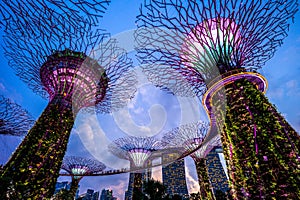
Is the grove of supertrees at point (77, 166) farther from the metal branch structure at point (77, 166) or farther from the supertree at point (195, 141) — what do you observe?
the supertree at point (195, 141)

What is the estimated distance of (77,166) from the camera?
24.8m

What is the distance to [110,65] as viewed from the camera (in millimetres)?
10523

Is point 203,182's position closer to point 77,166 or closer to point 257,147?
point 257,147

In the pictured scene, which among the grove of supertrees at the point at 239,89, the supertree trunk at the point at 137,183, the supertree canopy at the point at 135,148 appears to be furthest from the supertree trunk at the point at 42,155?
the supertree trunk at the point at 137,183

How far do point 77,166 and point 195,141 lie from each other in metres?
17.3

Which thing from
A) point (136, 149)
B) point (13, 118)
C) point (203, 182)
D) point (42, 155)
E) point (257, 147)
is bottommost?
point (257, 147)

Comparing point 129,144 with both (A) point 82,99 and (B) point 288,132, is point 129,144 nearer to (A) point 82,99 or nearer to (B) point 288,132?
(A) point 82,99

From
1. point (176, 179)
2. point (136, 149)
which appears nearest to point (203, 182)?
point (136, 149)

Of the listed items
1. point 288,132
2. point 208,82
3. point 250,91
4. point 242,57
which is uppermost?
point 242,57

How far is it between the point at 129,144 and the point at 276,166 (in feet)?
58.9

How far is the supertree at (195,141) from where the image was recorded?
17906 millimetres

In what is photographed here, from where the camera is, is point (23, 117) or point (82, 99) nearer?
point (82, 99)

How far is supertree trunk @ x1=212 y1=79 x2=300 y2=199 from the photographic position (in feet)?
16.7

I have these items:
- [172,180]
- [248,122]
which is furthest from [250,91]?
[172,180]
